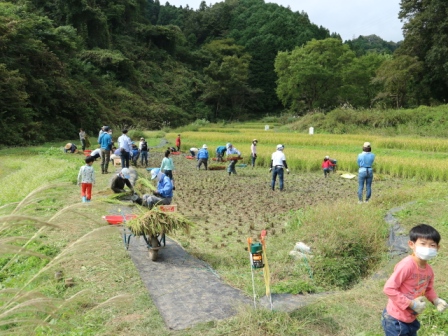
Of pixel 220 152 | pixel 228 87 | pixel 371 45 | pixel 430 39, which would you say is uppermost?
pixel 371 45

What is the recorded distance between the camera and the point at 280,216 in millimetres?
9328

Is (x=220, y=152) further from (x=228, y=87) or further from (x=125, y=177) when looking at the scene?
(x=228, y=87)

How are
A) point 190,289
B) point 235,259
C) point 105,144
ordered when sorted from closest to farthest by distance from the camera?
point 190,289 → point 235,259 → point 105,144

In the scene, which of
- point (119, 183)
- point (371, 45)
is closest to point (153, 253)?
point (119, 183)

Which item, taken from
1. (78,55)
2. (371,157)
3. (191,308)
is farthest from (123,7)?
(191,308)

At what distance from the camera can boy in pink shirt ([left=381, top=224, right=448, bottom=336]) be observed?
3080 mm

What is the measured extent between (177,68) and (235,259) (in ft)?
177

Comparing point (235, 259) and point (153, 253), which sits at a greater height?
point (153, 253)

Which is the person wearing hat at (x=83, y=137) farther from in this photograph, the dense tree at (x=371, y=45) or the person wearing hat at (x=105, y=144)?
the dense tree at (x=371, y=45)

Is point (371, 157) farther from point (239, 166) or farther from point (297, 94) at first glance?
point (297, 94)

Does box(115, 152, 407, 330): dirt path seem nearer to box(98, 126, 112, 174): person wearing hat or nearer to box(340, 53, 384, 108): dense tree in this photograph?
box(98, 126, 112, 174): person wearing hat

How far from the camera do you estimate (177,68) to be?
57.5m

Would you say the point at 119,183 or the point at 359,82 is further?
the point at 359,82

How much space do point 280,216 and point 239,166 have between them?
397 inches
